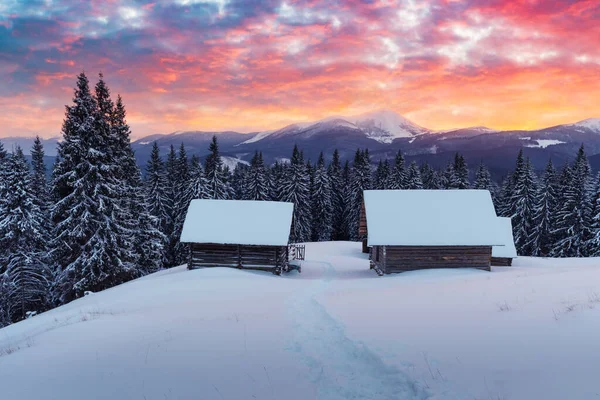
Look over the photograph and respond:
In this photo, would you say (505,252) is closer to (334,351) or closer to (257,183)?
(334,351)

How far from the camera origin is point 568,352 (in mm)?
6488

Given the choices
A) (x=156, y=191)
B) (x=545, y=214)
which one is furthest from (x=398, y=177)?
(x=156, y=191)

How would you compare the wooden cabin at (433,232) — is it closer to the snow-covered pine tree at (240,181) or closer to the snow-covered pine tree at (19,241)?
the snow-covered pine tree at (19,241)

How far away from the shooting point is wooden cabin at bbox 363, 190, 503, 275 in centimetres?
2409

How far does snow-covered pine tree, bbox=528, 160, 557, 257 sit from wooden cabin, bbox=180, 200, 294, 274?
38.6 metres

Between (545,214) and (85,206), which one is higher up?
(85,206)

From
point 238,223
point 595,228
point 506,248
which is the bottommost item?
point 506,248

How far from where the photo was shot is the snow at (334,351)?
20.0 feet

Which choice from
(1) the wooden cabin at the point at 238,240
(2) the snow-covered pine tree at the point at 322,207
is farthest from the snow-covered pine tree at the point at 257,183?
(1) the wooden cabin at the point at 238,240

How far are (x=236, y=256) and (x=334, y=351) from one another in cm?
1836

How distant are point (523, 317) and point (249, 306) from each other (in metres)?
9.10

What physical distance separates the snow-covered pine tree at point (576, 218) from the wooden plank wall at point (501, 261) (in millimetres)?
16536

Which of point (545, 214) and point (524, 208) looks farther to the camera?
point (524, 208)

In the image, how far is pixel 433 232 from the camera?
2467 centimetres
